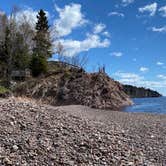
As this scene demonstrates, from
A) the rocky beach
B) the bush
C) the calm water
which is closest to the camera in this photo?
the rocky beach

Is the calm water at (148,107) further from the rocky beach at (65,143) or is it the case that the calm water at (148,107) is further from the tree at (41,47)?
the rocky beach at (65,143)

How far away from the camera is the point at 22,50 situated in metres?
45.3

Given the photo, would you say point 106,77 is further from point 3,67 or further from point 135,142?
point 135,142

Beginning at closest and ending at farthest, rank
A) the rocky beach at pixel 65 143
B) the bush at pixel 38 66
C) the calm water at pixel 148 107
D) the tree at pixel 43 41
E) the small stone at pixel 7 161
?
the small stone at pixel 7 161 < the rocky beach at pixel 65 143 < the calm water at pixel 148 107 < the bush at pixel 38 66 < the tree at pixel 43 41

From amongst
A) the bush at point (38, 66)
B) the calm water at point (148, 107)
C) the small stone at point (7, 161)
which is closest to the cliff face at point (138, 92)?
the calm water at point (148, 107)

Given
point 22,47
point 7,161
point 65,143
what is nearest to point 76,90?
point 22,47

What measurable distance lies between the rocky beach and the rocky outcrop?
2044 centimetres

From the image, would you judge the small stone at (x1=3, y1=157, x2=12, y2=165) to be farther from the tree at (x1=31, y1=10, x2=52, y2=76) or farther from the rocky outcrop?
the tree at (x1=31, y1=10, x2=52, y2=76)

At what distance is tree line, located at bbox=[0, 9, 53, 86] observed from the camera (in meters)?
41.9

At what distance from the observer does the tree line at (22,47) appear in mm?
41938

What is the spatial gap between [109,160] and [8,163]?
2477 mm

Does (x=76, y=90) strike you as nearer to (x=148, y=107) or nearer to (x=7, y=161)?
(x=148, y=107)

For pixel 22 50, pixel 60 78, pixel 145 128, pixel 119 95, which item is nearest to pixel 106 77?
pixel 119 95

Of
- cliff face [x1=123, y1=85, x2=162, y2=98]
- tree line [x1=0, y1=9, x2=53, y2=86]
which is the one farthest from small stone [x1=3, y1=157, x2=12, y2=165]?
cliff face [x1=123, y1=85, x2=162, y2=98]
